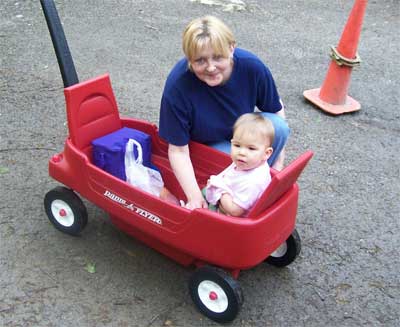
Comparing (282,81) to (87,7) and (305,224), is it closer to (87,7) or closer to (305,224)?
(305,224)

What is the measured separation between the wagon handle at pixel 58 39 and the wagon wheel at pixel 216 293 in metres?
1.08

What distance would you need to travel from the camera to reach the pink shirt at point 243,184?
2133 mm

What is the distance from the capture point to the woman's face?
2.09 metres

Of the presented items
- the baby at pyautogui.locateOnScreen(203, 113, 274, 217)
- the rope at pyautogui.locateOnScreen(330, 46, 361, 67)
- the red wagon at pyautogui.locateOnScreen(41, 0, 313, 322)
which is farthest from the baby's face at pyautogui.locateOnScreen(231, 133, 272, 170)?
the rope at pyautogui.locateOnScreen(330, 46, 361, 67)

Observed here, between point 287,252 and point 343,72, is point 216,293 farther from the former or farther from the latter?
point 343,72

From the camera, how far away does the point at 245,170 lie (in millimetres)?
2170

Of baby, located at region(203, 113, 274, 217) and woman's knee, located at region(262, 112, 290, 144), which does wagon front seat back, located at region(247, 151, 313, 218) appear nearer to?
baby, located at region(203, 113, 274, 217)

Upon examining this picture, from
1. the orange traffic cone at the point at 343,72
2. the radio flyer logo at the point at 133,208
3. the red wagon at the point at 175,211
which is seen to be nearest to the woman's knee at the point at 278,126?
the red wagon at the point at 175,211

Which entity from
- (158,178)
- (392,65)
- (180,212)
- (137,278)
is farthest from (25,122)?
(392,65)

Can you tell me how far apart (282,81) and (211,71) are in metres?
2.25

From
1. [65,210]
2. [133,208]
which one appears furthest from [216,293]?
[65,210]

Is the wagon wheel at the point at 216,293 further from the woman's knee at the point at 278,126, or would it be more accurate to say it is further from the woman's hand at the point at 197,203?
the woman's knee at the point at 278,126

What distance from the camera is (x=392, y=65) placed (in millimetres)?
4656

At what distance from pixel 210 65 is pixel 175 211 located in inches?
22.8
